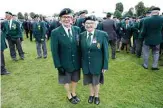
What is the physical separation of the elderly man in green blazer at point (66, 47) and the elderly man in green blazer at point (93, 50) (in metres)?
0.14

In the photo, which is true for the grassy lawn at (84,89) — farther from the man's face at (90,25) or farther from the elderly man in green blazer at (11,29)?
the man's face at (90,25)

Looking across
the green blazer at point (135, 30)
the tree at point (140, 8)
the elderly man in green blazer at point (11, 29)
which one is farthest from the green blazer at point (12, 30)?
the tree at point (140, 8)

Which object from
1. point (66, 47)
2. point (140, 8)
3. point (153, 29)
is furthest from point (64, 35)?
point (140, 8)

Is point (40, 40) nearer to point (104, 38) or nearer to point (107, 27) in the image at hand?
point (107, 27)

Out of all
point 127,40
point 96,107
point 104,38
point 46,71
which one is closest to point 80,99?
point 96,107

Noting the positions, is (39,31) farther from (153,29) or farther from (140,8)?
(140,8)

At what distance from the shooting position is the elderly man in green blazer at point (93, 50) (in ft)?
12.9

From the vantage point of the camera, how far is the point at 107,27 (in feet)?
27.4

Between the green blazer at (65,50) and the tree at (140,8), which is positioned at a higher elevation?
the tree at (140,8)

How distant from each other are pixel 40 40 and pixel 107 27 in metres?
2.66

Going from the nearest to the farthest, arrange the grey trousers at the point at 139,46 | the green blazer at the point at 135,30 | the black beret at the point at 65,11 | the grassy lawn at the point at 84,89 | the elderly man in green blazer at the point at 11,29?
1. the black beret at the point at 65,11
2. the grassy lawn at the point at 84,89
3. the elderly man in green blazer at the point at 11,29
4. the grey trousers at the point at 139,46
5. the green blazer at the point at 135,30

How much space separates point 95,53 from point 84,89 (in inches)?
59.6

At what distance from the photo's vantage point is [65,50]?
4023mm

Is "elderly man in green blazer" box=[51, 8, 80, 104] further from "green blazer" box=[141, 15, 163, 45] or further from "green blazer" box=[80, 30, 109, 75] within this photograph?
"green blazer" box=[141, 15, 163, 45]
